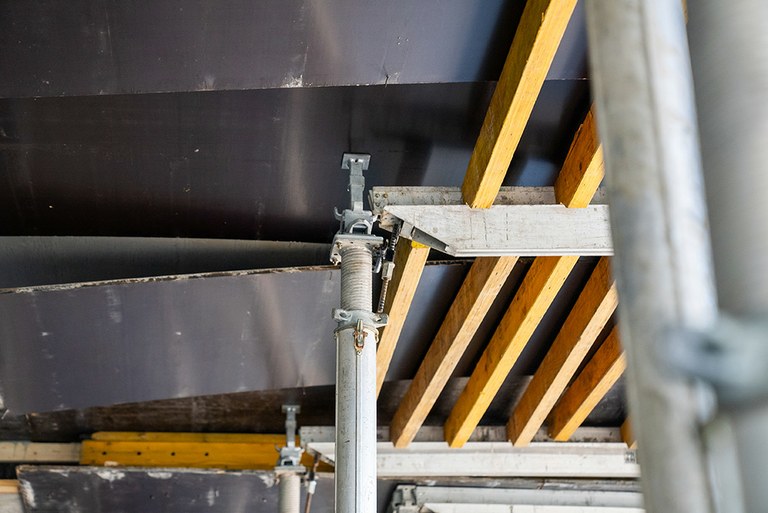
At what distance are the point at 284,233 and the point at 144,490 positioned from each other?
2936mm

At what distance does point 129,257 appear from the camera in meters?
5.79

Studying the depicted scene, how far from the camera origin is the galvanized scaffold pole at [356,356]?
172 inches

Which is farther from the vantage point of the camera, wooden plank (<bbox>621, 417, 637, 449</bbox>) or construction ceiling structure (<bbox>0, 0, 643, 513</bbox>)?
wooden plank (<bbox>621, 417, 637, 449</bbox>)

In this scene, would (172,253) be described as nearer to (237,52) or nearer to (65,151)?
(65,151)

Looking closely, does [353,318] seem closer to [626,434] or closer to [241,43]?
[241,43]

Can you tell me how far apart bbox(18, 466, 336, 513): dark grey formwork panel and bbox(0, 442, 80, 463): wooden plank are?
1.83ft

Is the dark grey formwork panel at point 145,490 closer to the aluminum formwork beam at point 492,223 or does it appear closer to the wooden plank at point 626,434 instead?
the wooden plank at point 626,434

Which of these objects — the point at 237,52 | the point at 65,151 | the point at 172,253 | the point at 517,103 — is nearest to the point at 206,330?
the point at 172,253

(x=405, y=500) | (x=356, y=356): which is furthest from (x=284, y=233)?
(x=405, y=500)

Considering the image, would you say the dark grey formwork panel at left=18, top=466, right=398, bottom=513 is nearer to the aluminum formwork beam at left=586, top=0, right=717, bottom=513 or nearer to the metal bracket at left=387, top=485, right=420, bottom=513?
the metal bracket at left=387, top=485, right=420, bottom=513

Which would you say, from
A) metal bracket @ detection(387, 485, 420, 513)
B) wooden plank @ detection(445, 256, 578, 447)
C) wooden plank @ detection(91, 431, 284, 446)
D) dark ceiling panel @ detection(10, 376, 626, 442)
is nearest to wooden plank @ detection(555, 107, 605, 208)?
wooden plank @ detection(445, 256, 578, 447)

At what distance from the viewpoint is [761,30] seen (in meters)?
1.13

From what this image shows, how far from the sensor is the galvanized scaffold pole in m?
4.38

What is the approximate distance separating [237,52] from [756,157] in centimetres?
316
